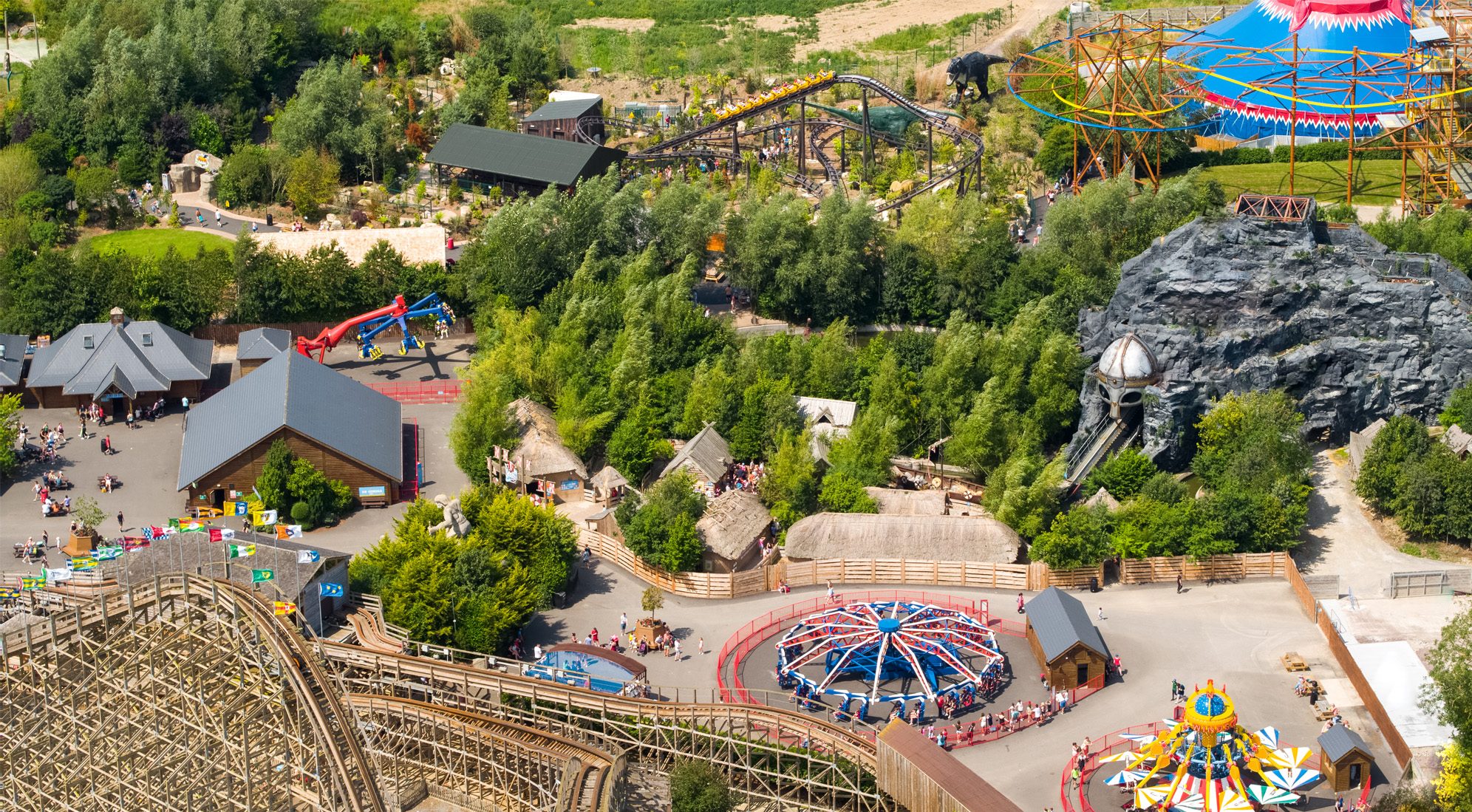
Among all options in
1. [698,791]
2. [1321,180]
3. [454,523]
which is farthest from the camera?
[1321,180]

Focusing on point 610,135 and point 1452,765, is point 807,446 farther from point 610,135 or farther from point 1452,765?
point 610,135

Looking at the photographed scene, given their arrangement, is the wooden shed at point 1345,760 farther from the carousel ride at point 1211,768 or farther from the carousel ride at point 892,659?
the carousel ride at point 892,659

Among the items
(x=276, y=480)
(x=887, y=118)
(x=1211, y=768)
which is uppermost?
(x=887, y=118)

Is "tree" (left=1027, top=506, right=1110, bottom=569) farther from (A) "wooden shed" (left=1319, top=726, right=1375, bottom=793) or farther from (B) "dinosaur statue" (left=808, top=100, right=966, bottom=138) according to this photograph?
(B) "dinosaur statue" (left=808, top=100, right=966, bottom=138)

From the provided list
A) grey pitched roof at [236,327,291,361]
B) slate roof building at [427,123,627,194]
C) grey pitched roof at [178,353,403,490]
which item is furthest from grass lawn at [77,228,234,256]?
grey pitched roof at [178,353,403,490]

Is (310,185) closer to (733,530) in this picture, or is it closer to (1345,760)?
(733,530)

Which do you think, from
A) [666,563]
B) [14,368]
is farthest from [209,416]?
[666,563]

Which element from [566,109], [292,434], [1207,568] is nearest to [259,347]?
[292,434]

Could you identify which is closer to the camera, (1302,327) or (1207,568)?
(1207,568)
